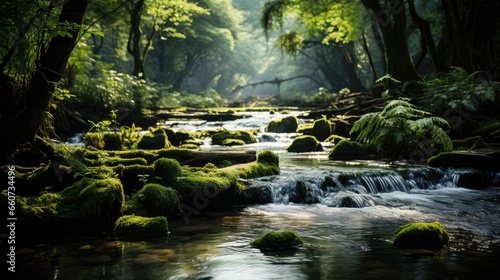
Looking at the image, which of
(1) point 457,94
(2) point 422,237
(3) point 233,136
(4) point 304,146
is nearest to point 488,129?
(1) point 457,94

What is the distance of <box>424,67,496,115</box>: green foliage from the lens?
13.2m

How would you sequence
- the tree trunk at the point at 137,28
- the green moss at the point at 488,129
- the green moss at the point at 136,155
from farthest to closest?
the tree trunk at the point at 137,28, the green moss at the point at 488,129, the green moss at the point at 136,155

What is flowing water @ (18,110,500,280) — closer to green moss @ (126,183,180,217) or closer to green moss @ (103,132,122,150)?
green moss @ (126,183,180,217)

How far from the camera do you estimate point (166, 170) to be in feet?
26.8

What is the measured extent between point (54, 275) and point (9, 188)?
7.00 feet

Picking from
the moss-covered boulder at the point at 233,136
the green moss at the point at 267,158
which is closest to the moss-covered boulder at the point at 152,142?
the green moss at the point at 267,158

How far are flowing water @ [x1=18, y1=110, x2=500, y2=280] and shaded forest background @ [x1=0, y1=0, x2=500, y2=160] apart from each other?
2368 millimetres

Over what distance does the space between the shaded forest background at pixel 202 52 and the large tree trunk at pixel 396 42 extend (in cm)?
5

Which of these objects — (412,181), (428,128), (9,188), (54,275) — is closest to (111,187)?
(9,188)

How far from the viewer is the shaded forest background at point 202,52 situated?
19.9 feet

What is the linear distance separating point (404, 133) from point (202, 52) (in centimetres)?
4183

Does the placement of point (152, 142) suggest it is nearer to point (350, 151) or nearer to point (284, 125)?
point (350, 151)

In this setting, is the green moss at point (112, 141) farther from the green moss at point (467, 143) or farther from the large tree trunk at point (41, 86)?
the green moss at point (467, 143)

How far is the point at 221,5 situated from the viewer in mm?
50906
